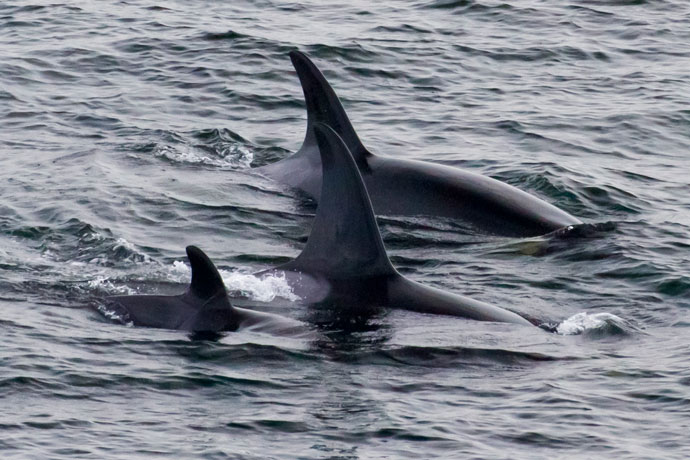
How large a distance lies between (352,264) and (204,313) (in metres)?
1.21

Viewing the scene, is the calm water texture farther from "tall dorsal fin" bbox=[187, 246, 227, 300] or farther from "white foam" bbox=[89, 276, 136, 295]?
"tall dorsal fin" bbox=[187, 246, 227, 300]

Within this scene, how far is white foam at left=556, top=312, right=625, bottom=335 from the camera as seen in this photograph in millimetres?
11211

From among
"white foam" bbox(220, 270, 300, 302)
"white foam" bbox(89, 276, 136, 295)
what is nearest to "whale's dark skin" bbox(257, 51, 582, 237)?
"white foam" bbox(220, 270, 300, 302)

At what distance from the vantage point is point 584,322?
11.4 metres

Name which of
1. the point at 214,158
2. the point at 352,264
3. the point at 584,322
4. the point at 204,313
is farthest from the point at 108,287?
the point at 214,158

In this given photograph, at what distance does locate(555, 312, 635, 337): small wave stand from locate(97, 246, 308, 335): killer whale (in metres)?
2.15

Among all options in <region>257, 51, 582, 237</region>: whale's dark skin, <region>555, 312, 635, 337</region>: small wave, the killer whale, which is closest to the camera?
the killer whale

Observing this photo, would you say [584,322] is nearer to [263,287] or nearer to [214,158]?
[263,287]

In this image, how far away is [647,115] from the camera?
766 inches

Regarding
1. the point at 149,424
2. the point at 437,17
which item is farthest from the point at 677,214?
the point at 437,17

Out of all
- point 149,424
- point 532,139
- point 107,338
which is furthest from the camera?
point 532,139

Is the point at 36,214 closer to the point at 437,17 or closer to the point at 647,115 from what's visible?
the point at 647,115

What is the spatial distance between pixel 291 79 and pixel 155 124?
130 inches

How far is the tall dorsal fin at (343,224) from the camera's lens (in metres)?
10.8
